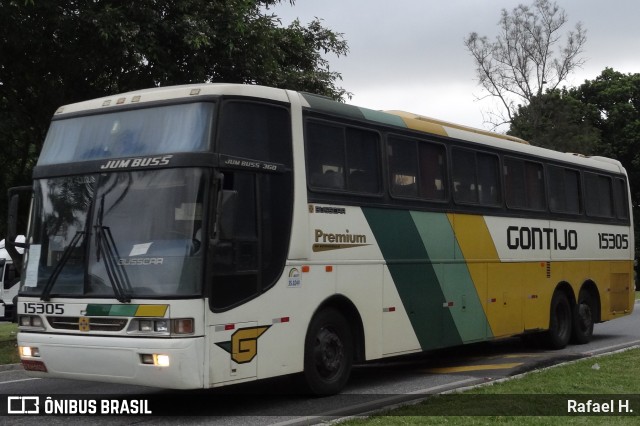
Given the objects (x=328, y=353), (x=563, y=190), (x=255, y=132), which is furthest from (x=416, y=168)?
(x=563, y=190)

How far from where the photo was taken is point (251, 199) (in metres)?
10.4

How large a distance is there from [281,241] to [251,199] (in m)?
0.64

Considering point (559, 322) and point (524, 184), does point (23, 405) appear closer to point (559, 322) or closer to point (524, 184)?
point (524, 184)

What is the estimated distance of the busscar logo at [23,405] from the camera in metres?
10.8

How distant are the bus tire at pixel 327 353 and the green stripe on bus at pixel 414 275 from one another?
133cm

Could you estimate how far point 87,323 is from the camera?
32.6ft

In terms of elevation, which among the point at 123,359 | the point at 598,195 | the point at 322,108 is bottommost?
the point at 123,359

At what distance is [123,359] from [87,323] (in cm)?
63

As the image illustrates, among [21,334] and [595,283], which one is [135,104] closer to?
[21,334]

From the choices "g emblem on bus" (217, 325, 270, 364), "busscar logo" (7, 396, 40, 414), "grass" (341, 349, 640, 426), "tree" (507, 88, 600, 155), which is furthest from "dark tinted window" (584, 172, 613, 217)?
"tree" (507, 88, 600, 155)

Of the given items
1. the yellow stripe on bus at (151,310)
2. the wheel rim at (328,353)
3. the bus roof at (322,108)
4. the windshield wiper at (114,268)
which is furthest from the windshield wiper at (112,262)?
the wheel rim at (328,353)

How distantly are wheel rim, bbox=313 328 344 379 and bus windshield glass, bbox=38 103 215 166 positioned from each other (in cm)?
282

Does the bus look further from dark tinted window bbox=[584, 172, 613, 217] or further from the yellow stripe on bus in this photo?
dark tinted window bbox=[584, 172, 613, 217]

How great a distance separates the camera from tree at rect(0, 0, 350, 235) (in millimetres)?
17500
